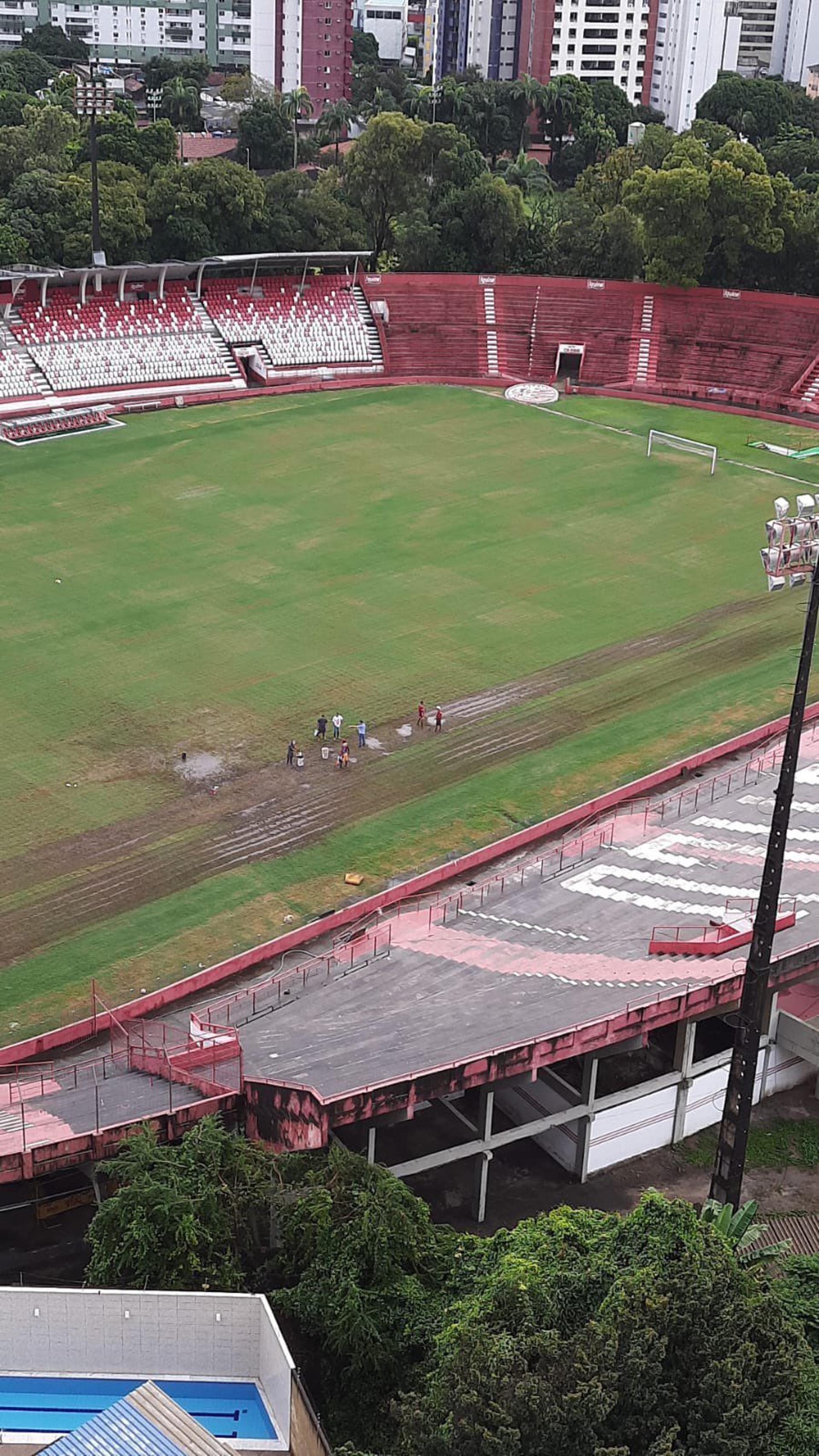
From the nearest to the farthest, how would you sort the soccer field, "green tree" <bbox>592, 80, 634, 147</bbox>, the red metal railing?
the red metal railing, the soccer field, "green tree" <bbox>592, 80, 634, 147</bbox>

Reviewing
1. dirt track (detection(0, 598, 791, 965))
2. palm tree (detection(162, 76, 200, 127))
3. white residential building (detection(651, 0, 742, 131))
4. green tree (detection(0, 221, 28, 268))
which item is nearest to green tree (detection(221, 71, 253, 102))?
palm tree (detection(162, 76, 200, 127))

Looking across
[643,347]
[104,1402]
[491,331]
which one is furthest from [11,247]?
[104,1402]

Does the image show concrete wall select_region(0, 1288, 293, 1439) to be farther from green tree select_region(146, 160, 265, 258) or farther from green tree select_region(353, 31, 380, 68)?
green tree select_region(353, 31, 380, 68)

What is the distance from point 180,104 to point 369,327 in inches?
2585

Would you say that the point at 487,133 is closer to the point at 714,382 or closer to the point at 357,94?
the point at 357,94

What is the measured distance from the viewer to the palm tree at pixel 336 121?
135750mm

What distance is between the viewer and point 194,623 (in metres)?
55.2

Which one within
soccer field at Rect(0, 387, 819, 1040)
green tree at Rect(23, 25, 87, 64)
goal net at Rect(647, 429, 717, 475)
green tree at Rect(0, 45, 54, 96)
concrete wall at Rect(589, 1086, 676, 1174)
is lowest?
concrete wall at Rect(589, 1086, 676, 1174)

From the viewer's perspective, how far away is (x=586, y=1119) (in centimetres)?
3070

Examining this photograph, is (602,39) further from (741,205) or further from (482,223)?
(741,205)

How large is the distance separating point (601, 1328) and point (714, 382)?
239 ft

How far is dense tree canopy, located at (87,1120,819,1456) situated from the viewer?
2030cm

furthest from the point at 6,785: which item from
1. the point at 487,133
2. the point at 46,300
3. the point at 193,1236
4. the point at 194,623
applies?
the point at 487,133

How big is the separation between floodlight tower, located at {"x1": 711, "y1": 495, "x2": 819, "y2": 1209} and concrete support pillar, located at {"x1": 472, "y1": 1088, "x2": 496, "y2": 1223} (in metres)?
5.38
